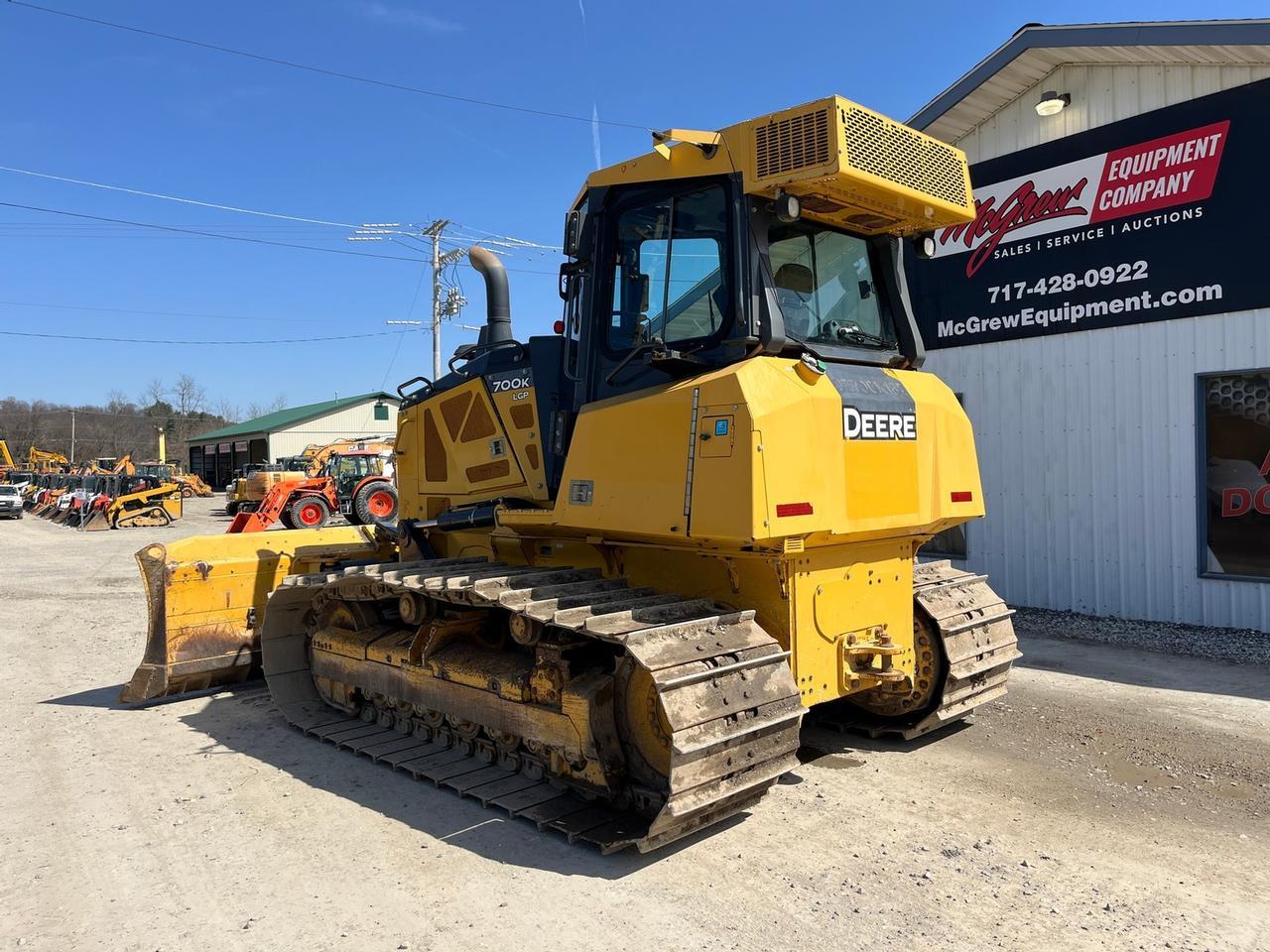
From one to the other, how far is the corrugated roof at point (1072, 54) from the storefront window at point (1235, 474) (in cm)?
328

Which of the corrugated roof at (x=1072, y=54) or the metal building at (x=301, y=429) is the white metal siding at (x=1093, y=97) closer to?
the corrugated roof at (x=1072, y=54)

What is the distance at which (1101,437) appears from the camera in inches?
396

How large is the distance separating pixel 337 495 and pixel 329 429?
28.6m

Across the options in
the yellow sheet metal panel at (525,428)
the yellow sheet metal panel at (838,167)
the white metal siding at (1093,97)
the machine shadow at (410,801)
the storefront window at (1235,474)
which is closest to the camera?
the machine shadow at (410,801)

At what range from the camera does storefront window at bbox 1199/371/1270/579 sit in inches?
348

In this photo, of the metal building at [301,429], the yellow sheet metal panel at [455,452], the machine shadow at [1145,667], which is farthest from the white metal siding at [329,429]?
the machine shadow at [1145,667]

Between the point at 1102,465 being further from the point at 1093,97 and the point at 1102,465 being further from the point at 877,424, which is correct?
the point at 877,424

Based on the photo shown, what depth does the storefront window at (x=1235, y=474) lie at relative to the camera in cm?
884

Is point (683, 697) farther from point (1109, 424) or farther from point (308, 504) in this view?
point (308, 504)

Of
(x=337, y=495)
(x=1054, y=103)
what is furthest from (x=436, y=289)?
(x=1054, y=103)

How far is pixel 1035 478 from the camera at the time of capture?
10.7 m

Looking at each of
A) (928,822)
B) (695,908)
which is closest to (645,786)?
(695,908)

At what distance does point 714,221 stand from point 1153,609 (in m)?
7.54

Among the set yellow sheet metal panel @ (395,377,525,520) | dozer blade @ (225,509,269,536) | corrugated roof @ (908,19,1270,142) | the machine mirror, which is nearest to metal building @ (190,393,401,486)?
dozer blade @ (225,509,269,536)
